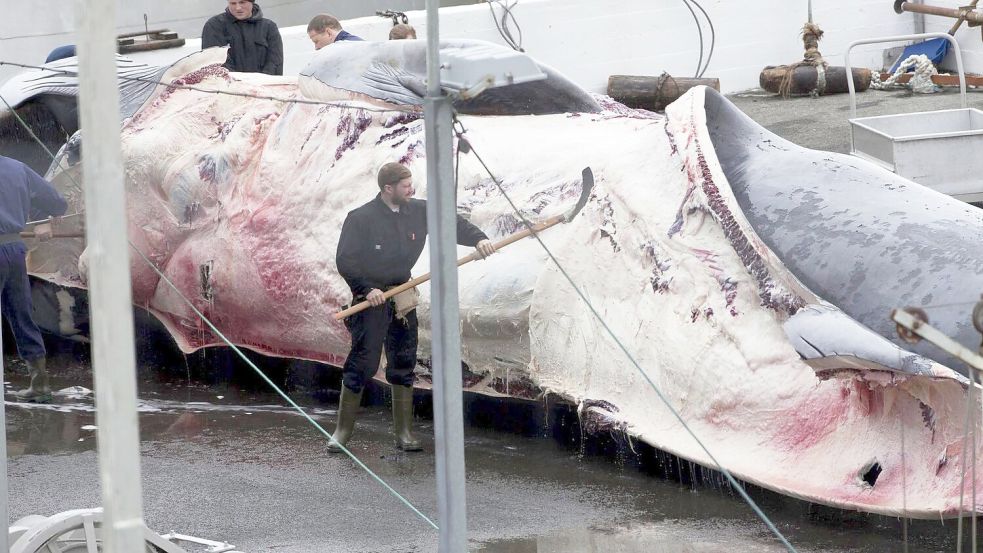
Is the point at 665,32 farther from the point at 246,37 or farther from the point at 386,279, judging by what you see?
the point at 386,279

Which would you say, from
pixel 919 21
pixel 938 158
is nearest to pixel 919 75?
pixel 919 21

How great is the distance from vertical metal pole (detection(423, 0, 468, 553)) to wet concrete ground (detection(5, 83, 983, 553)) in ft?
4.91

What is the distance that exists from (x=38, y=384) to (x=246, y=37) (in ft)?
11.6

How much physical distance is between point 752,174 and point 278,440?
305 cm

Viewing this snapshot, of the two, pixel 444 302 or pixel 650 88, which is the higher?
pixel 650 88

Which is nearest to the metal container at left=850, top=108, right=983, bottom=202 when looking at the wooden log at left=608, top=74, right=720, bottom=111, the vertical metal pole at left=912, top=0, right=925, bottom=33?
the wooden log at left=608, top=74, right=720, bottom=111

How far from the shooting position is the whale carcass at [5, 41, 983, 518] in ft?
19.1

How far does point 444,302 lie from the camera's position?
14.3 feet

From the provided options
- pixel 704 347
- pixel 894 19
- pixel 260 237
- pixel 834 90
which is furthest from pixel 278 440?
pixel 894 19

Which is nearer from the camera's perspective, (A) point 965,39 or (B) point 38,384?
(B) point 38,384

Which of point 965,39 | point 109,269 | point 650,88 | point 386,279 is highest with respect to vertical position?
point 965,39

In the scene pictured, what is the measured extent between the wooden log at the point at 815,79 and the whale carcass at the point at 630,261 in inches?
309

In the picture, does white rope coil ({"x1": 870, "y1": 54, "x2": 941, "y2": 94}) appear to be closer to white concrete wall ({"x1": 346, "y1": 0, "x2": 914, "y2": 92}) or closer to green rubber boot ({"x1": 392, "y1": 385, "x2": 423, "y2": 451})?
white concrete wall ({"x1": 346, "y1": 0, "x2": 914, "y2": 92})

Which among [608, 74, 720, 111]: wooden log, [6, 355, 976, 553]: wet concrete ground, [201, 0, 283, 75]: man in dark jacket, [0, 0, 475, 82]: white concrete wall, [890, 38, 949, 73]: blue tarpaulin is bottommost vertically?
[6, 355, 976, 553]: wet concrete ground
